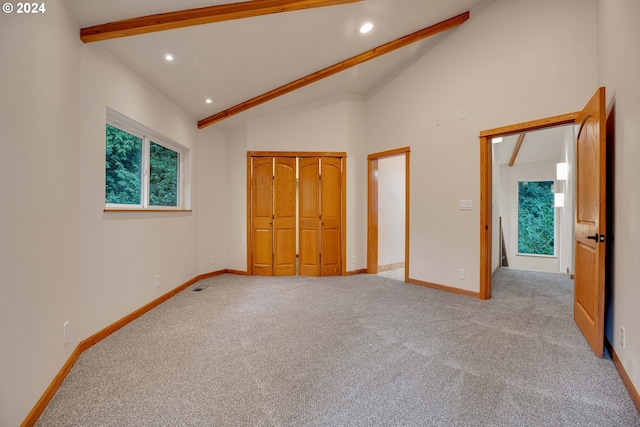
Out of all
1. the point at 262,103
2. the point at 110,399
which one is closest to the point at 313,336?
the point at 110,399

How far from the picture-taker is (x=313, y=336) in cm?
238

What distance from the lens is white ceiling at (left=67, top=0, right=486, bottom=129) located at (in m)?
2.34

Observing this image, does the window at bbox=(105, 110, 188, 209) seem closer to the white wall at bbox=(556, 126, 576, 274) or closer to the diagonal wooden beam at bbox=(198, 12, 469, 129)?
the diagonal wooden beam at bbox=(198, 12, 469, 129)

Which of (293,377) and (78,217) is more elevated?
(78,217)

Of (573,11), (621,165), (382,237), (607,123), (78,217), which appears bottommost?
(382,237)

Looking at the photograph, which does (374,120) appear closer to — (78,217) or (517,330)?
(517,330)

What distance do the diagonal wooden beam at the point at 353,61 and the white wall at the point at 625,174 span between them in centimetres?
160

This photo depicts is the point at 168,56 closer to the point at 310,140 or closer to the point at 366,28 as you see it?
the point at 366,28

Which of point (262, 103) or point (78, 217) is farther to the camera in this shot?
point (262, 103)

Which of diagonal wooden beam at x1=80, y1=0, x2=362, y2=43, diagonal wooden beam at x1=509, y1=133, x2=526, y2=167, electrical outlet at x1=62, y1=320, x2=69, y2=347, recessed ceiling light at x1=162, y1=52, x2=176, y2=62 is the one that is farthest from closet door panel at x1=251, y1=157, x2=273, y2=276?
diagonal wooden beam at x1=509, y1=133, x2=526, y2=167

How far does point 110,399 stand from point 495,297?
12.8 ft

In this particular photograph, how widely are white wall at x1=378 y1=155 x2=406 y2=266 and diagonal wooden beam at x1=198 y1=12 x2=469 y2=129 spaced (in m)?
1.91

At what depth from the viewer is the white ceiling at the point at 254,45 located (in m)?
2.34

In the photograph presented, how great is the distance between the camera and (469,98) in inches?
138
